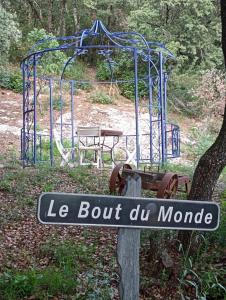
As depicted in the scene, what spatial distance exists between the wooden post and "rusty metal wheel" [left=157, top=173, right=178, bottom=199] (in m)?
4.43

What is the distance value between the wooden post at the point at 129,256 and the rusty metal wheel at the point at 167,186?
4.43 m

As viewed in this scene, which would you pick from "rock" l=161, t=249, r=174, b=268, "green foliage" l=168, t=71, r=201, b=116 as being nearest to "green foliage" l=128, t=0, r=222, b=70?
"green foliage" l=168, t=71, r=201, b=116

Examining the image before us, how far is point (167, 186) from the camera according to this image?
7.10 meters

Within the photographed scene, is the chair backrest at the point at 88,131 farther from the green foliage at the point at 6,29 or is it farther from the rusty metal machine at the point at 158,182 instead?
the green foliage at the point at 6,29

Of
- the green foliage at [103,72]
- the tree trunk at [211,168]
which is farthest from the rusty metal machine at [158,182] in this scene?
the green foliage at [103,72]

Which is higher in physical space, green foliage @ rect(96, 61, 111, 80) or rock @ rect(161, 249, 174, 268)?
green foliage @ rect(96, 61, 111, 80)

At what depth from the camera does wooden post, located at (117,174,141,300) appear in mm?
2430

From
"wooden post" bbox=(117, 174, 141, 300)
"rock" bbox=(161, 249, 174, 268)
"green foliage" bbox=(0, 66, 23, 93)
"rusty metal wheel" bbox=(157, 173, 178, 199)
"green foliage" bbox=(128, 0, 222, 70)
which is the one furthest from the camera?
"green foliage" bbox=(128, 0, 222, 70)

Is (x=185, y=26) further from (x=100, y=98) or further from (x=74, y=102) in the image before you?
(x=74, y=102)

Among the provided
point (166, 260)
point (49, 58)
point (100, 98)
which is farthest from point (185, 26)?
point (166, 260)

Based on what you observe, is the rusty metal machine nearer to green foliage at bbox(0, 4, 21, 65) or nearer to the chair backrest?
the chair backrest

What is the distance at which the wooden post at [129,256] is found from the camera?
243 centimetres

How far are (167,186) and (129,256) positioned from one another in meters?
4.70

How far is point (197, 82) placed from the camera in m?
20.6
